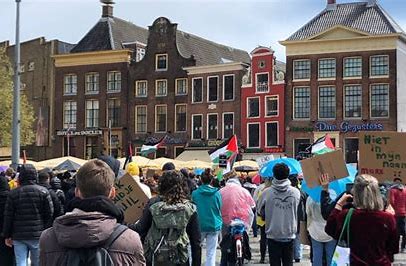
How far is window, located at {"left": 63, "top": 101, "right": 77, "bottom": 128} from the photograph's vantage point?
48125mm

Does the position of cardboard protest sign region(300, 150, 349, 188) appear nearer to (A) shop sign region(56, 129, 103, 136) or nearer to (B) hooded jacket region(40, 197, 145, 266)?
(B) hooded jacket region(40, 197, 145, 266)

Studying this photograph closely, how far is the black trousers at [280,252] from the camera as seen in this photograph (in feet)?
25.5

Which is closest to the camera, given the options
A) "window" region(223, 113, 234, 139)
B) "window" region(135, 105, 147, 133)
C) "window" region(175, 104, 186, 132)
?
"window" region(223, 113, 234, 139)

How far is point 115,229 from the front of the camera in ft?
10.4

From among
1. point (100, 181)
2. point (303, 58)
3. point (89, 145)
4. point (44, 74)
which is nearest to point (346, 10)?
point (303, 58)

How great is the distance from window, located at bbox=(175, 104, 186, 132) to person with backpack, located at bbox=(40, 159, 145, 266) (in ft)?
134

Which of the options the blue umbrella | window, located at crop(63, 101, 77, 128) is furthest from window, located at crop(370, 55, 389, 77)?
the blue umbrella

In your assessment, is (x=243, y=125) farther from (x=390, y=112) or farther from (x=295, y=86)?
(x=390, y=112)

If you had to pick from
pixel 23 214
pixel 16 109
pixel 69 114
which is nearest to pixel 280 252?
pixel 23 214

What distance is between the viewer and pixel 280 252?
7.84 meters

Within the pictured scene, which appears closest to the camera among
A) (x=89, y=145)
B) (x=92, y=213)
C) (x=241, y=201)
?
(x=92, y=213)

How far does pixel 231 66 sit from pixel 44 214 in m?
35.3

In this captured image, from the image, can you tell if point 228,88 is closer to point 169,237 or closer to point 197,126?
point 197,126

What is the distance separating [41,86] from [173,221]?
1876 inches
